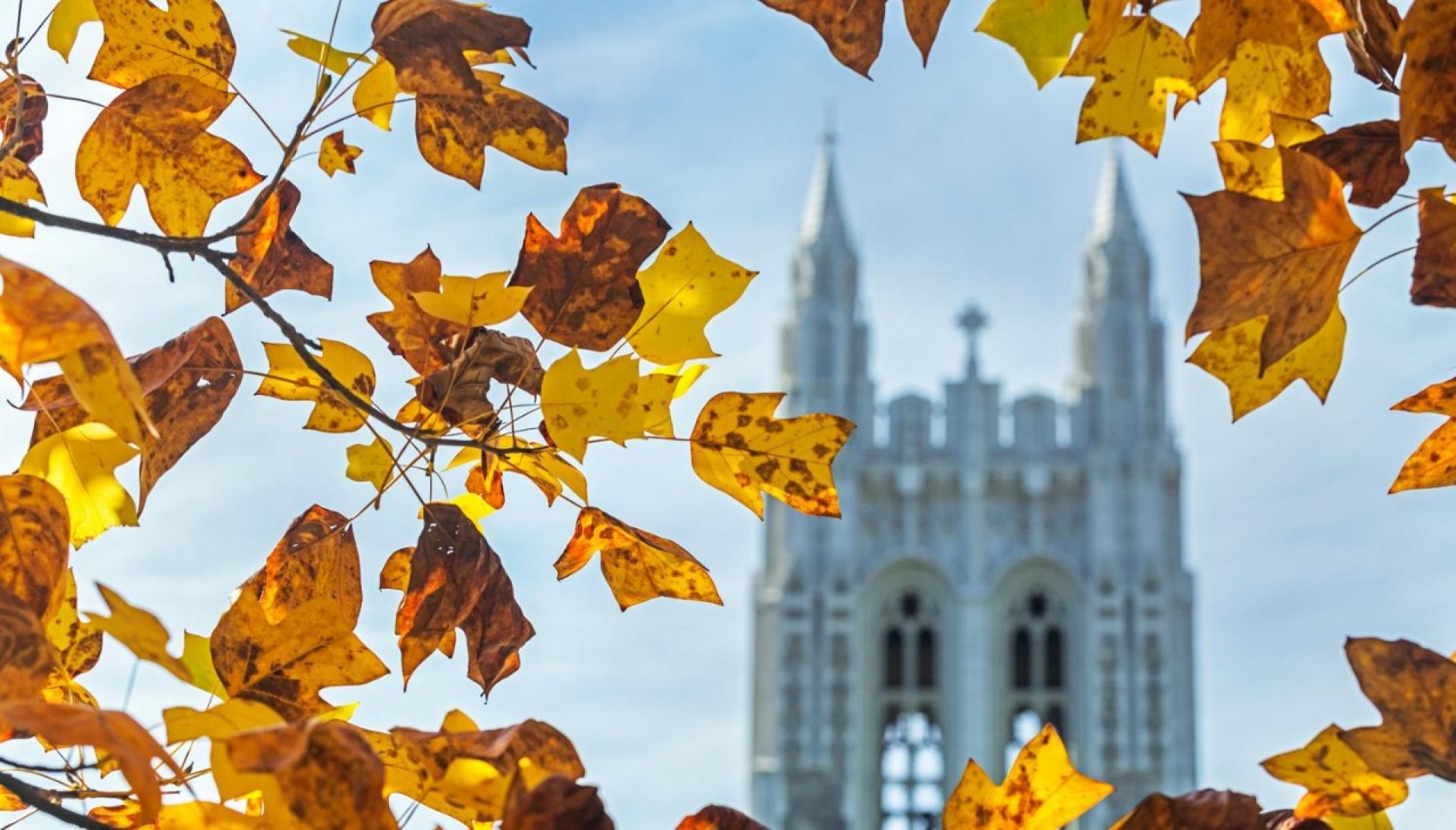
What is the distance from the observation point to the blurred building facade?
65.7ft

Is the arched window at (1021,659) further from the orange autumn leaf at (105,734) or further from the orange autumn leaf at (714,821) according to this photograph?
the orange autumn leaf at (105,734)

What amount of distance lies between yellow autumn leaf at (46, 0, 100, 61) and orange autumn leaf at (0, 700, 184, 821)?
1.36 feet

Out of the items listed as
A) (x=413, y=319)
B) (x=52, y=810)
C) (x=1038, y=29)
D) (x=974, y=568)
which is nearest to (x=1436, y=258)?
(x=1038, y=29)

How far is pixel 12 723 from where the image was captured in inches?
22.7

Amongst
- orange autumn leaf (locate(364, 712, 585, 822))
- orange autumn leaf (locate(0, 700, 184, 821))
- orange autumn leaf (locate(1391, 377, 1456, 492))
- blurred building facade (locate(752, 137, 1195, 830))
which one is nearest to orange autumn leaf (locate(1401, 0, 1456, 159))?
orange autumn leaf (locate(1391, 377, 1456, 492))

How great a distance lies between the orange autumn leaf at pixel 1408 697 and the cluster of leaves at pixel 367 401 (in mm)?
214

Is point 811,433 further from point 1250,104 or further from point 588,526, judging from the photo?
point 1250,104

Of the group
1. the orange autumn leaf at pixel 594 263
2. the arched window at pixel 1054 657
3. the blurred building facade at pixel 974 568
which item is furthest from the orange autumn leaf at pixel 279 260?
the arched window at pixel 1054 657

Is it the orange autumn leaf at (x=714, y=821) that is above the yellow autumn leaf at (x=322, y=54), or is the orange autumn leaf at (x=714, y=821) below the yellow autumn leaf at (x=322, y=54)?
below

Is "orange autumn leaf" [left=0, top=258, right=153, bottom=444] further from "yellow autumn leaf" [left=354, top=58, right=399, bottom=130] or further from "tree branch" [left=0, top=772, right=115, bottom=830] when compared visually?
"yellow autumn leaf" [left=354, top=58, right=399, bottom=130]

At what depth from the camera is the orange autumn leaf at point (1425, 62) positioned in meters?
0.73

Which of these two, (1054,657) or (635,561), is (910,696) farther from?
(635,561)

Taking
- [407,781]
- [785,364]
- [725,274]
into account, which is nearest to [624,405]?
[725,274]

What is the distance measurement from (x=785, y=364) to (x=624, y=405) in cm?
2025
